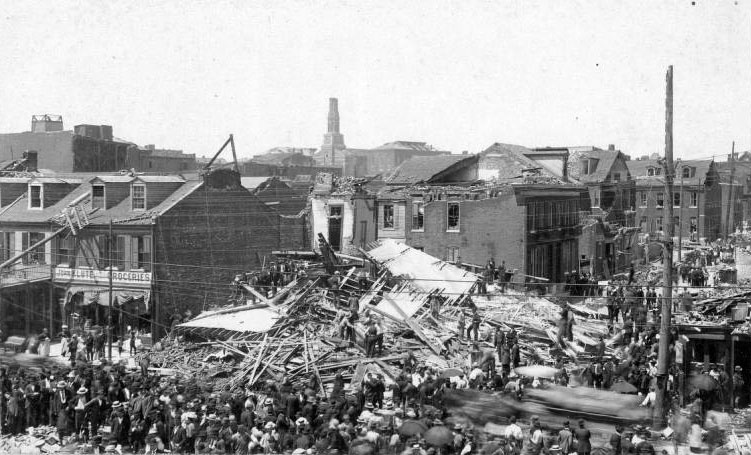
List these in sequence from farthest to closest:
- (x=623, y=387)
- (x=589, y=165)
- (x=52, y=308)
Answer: (x=589, y=165), (x=52, y=308), (x=623, y=387)

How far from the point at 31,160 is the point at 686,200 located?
194ft

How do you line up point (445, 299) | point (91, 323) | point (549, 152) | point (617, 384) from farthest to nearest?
point (549, 152)
point (91, 323)
point (445, 299)
point (617, 384)

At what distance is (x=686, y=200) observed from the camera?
7600 cm

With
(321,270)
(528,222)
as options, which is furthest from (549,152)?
(321,270)

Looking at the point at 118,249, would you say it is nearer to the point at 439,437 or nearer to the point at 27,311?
the point at 27,311

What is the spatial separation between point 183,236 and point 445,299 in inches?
553

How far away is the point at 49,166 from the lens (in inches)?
1839

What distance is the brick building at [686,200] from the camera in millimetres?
74062

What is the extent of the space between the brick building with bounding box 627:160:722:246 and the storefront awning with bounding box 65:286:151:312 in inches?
2015

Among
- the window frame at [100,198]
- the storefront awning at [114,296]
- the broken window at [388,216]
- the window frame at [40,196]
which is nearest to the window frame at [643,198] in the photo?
the broken window at [388,216]

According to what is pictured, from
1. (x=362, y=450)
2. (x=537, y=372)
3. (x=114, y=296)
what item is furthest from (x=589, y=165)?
(x=362, y=450)

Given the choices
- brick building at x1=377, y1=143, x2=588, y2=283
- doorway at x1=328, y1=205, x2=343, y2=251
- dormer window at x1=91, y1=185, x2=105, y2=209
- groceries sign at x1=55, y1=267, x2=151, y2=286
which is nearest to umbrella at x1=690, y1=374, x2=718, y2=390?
brick building at x1=377, y1=143, x2=588, y2=283

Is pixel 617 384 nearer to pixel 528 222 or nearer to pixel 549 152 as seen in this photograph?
pixel 528 222


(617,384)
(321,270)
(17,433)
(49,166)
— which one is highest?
(49,166)
